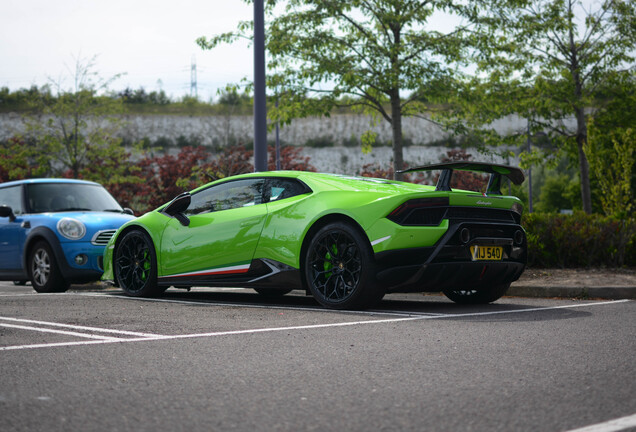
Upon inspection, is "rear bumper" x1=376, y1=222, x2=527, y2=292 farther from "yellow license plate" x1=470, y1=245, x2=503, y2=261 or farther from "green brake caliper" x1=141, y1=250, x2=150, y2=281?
"green brake caliper" x1=141, y1=250, x2=150, y2=281

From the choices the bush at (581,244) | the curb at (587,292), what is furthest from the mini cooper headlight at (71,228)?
the bush at (581,244)

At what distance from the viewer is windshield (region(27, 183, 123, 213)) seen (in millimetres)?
11062

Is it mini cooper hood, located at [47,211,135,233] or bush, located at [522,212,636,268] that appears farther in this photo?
bush, located at [522,212,636,268]

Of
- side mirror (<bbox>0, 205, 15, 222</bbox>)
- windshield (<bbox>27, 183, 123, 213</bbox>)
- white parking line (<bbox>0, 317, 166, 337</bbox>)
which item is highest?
windshield (<bbox>27, 183, 123, 213</bbox>)

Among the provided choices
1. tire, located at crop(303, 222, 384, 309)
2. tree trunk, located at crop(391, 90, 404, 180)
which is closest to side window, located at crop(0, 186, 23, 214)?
tire, located at crop(303, 222, 384, 309)

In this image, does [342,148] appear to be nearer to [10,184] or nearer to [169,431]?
[10,184]

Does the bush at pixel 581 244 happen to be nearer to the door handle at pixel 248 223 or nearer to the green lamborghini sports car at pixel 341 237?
the green lamborghini sports car at pixel 341 237

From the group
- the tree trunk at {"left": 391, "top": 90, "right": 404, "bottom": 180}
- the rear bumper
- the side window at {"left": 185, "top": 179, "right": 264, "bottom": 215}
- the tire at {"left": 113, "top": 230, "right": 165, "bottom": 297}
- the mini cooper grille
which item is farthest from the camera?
the tree trunk at {"left": 391, "top": 90, "right": 404, "bottom": 180}

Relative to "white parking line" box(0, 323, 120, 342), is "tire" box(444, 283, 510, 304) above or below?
below

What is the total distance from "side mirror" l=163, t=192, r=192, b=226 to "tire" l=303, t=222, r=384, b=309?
1881 millimetres

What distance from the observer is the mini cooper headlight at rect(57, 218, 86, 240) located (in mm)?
10211

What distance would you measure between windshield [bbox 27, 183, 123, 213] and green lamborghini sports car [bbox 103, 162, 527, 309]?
9.16ft

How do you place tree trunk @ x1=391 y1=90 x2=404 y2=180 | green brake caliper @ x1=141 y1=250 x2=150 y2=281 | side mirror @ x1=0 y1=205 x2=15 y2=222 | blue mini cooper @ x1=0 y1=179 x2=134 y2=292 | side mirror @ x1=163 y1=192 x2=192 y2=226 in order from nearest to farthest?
side mirror @ x1=163 y1=192 x2=192 y2=226, green brake caliper @ x1=141 y1=250 x2=150 y2=281, blue mini cooper @ x1=0 y1=179 x2=134 y2=292, side mirror @ x1=0 y1=205 x2=15 y2=222, tree trunk @ x1=391 y1=90 x2=404 y2=180

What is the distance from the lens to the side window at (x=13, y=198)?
1110 centimetres
